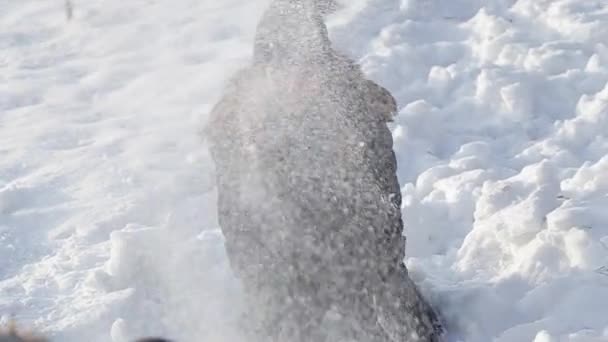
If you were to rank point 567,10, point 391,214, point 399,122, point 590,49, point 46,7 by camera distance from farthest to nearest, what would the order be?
point 46,7 < point 567,10 < point 590,49 < point 399,122 < point 391,214

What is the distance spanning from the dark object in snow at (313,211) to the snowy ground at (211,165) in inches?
9.0

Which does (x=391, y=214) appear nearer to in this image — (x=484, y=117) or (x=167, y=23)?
(x=484, y=117)

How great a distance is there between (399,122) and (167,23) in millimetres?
2725

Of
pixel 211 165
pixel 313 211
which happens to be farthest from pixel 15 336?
pixel 211 165

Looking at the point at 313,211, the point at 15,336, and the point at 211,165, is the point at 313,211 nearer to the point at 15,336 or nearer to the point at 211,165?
the point at 211,165

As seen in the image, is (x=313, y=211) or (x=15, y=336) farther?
(x=313, y=211)

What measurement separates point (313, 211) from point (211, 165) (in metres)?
1.27

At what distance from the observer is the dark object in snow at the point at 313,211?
3.35 m

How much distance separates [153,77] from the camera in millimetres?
5938

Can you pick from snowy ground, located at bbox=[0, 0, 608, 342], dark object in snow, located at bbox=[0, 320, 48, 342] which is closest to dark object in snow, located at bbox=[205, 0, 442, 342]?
snowy ground, located at bbox=[0, 0, 608, 342]

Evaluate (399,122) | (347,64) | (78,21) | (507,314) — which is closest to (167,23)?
(78,21)

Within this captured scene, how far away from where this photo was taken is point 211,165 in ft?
15.3

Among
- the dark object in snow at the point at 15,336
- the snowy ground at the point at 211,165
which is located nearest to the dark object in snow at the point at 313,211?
the snowy ground at the point at 211,165

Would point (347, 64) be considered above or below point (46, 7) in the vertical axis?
above
